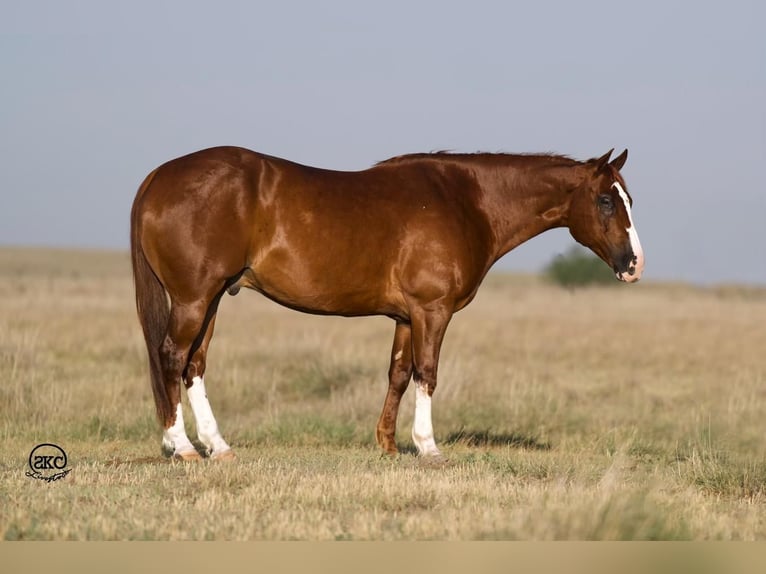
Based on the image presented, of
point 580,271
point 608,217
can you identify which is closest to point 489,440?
point 608,217

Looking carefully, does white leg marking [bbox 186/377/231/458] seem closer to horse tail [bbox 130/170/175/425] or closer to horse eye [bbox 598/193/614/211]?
horse tail [bbox 130/170/175/425]

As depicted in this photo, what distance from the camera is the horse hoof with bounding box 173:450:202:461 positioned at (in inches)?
319

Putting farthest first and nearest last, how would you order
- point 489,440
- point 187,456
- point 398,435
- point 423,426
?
1. point 398,435
2. point 489,440
3. point 423,426
4. point 187,456

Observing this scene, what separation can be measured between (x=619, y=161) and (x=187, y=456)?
4.35 m

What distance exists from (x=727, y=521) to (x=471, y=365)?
27.8 feet

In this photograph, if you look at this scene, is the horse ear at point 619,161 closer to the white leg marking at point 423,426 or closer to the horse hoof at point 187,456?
the white leg marking at point 423,426

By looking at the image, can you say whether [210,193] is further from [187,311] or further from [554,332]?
[554,332]

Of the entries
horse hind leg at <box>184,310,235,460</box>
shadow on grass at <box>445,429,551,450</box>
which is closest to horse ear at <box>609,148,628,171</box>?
shadow on grass at <box>445,429,551,450</box>

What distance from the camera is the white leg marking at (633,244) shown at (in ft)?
28.4

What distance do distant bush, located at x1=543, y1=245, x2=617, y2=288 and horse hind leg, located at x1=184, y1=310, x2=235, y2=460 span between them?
46.4 m

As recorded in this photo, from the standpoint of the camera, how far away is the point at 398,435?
10.8 metres

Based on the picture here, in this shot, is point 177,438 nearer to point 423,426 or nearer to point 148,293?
point 148,293

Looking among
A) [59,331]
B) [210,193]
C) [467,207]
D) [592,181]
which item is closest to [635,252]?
[592,181]

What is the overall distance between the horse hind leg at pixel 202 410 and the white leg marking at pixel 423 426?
1.54 metres
